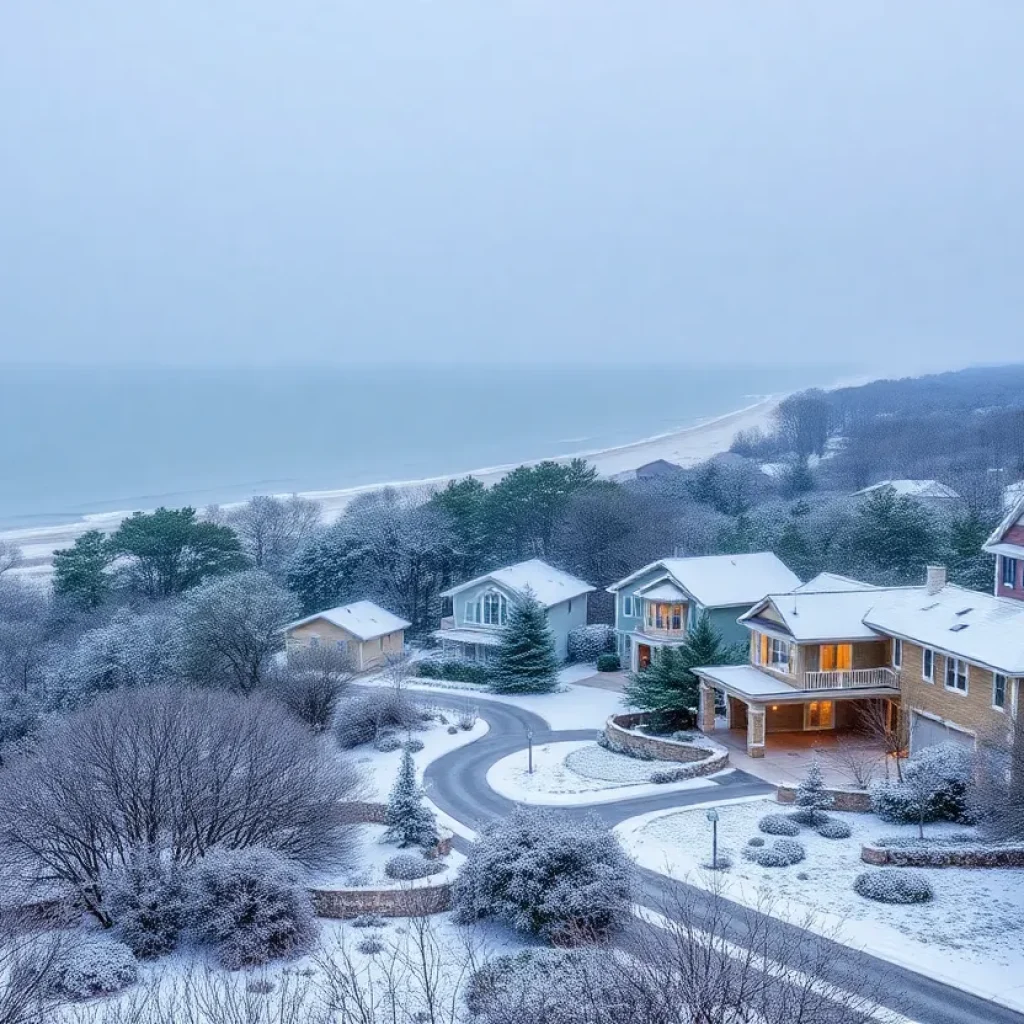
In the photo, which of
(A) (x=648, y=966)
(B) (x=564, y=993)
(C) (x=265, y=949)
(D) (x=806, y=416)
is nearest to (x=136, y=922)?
(C) (x=265, y=949)

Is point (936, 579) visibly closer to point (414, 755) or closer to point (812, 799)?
point (812, 799)

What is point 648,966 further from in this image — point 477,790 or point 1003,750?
point 477,790

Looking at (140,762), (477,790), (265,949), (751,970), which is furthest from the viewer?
(477,790)

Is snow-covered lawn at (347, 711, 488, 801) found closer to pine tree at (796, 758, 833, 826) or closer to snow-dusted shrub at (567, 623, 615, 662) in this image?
pine tree at (796, 758, 833, 826)

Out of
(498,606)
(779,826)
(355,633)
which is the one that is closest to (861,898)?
(779,826)

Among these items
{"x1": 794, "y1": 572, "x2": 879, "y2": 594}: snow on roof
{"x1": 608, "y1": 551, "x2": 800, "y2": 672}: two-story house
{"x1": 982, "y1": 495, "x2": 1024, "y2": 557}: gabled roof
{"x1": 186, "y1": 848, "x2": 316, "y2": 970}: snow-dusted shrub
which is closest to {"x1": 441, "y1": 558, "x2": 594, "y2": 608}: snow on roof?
{"x1": 608, "y1": 551, "x2": 800, "y2": 672}: two-story house

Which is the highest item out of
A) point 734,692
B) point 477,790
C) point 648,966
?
point 648,966

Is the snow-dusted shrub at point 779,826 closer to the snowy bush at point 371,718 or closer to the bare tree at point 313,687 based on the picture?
the snowy bush at point 371,718

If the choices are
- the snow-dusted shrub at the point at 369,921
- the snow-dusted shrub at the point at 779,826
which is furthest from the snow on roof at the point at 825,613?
the snow-dusted shrub at the point at 369,921
